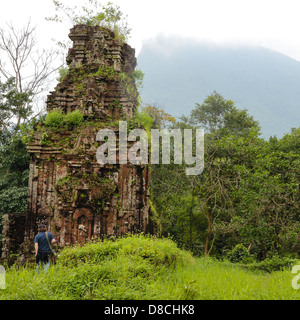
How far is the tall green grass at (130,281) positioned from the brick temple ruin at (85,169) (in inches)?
124

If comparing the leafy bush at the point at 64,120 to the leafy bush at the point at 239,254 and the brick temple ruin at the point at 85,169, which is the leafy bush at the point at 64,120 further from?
the leafy bush at the point at 239,254

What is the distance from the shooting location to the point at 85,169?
11125 millimetres

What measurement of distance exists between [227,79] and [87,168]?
106 meters

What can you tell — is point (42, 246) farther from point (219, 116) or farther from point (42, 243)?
point (219, 116)

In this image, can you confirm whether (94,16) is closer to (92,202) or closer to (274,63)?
(92,202)

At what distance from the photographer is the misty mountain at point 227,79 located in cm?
9044

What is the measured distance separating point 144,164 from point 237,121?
1655cm

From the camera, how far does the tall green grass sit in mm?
5336

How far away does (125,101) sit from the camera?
12.5 meters

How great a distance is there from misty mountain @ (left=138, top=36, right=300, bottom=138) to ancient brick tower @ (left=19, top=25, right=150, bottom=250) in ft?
231

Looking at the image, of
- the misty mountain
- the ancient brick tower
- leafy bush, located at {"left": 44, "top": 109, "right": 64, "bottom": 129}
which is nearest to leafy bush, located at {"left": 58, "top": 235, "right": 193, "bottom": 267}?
the ancient brick tower

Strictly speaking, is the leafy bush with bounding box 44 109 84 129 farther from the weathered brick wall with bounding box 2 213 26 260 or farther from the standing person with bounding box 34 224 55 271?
the standing person with bounding box 34 224 55 271

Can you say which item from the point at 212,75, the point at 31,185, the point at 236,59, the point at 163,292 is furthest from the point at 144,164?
the point at 236,59

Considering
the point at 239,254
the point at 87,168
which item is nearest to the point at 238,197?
the point at 239,254
